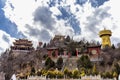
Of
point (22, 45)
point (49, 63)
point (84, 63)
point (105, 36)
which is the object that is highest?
point (105, 36)

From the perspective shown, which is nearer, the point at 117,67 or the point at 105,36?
the point at 117,67

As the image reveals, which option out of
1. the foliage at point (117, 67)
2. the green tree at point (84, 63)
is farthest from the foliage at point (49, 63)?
the foliage at point (117, 67)

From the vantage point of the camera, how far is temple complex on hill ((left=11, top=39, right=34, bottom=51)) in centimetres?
6970

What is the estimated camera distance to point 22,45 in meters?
70.5

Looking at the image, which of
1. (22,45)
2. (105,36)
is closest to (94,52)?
(105,36)

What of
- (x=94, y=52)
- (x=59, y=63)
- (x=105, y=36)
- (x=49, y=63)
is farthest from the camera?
(x=105, y=36)

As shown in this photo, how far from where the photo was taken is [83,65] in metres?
46.4

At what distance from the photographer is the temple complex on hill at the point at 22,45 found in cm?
6970

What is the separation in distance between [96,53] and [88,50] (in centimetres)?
227

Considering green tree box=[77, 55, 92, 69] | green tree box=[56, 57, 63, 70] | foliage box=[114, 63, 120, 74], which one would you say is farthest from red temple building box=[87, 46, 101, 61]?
foliage box=[114, 63, 120, 74]

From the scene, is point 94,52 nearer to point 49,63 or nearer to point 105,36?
point 49,63

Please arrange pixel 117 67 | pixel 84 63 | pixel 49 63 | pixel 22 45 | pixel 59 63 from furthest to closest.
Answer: pixel 22 45
pixel 59 63
pixel 49 63
pixel 84 63
pixel 117 67

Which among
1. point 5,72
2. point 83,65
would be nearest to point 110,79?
point 83,65

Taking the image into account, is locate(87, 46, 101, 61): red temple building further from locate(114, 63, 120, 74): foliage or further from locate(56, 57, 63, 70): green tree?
locate(114, 63, 120, 74): foliage
